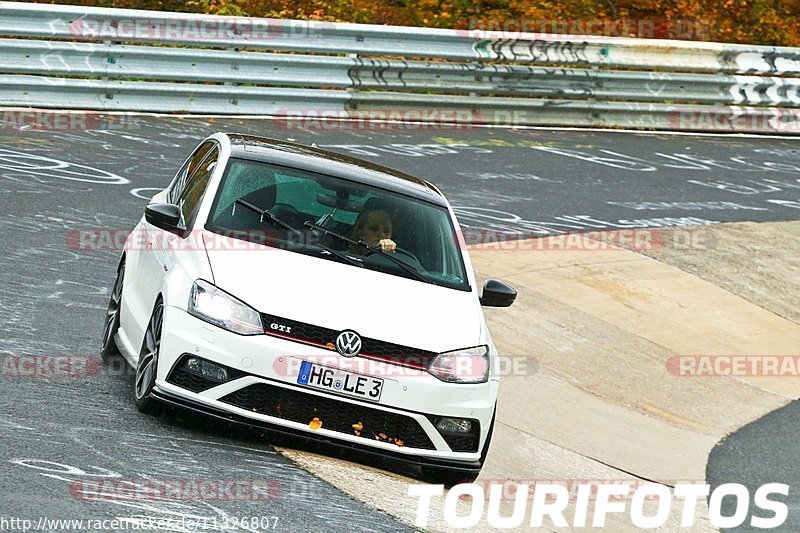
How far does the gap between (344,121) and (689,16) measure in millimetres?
10665

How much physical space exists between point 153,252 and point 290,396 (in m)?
1.61

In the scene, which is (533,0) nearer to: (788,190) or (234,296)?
(788,190)

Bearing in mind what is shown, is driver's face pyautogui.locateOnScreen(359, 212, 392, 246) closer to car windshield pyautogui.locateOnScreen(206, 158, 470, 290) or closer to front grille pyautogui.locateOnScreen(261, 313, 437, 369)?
car windshield pyautogui.locateOnScreen(206, 158, 470, 290)

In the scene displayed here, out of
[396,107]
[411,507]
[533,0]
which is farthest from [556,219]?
[533,0]

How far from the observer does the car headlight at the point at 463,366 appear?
23.2ft

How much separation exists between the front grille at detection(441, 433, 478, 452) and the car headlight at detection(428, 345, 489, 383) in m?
0.30

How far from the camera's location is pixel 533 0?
26.0 m

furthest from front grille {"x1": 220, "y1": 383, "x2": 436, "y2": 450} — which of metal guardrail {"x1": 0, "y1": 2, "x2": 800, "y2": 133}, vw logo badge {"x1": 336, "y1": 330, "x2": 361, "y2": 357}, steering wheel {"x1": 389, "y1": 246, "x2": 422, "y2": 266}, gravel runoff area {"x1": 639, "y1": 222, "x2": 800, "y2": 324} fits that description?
metal guardrail {"x1": 0, "y1": 2, "x2": 800, "y2": 133}

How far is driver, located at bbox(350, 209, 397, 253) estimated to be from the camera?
7980 millimetres

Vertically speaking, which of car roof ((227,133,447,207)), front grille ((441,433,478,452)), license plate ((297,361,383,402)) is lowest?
front grille ((441,433,478,452))

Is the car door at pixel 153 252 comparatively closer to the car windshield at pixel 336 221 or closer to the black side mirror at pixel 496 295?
the car windshield at pixel 336 221

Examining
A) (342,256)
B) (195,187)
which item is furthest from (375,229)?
(195,187)

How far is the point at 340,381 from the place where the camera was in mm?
6844

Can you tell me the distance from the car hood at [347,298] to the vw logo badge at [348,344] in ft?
0.13
